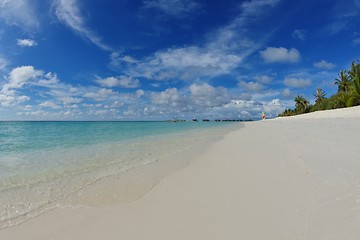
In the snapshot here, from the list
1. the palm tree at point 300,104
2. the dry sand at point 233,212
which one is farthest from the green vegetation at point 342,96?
the dry sand at point 233,212

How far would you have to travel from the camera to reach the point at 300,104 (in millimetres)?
83125

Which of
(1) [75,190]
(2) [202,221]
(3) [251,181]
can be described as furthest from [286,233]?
(1) [75,190]

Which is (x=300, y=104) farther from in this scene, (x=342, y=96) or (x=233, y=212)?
(x=233, y=212)

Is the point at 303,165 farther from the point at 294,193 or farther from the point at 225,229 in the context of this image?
the point at 225,229

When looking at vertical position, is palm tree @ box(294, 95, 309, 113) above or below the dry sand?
above

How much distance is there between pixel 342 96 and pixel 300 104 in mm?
36631

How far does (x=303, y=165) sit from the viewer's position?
546cm

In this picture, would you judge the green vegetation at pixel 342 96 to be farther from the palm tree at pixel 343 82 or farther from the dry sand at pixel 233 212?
the dry sand at pixel 233 212

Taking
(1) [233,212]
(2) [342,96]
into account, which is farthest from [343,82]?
(1) [233,212]

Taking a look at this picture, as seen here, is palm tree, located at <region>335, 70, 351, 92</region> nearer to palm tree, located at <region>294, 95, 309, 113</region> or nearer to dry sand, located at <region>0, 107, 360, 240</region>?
palm tree, located at <region>294, 95, 309, 113</region>

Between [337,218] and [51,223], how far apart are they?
4110 millimetres

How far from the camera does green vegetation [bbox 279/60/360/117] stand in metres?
42.0

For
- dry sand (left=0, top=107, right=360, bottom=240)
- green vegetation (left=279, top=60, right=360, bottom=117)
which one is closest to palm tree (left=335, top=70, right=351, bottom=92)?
green vegetation (left=279, top=60, right=360, bottom=117)

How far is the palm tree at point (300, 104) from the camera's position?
264ft
